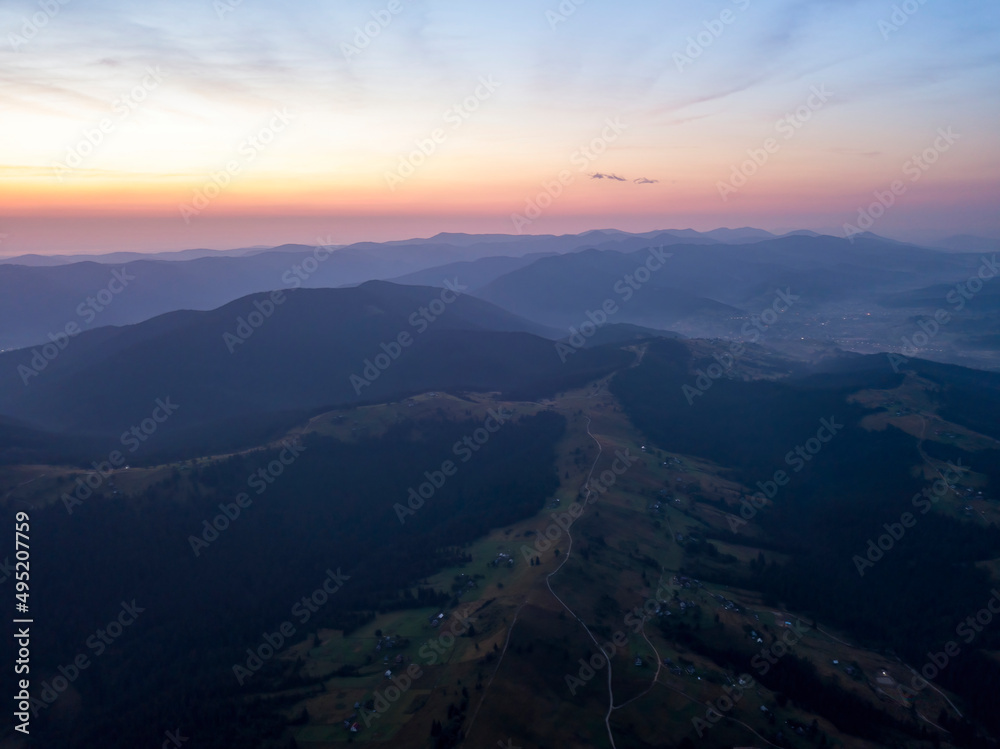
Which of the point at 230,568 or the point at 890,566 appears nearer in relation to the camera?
the point at 890,566

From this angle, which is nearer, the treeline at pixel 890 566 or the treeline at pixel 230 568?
the treeline at pixel 230 568

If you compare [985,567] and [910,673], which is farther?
[985,567]

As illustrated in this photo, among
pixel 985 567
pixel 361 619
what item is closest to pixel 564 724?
pixel 361 619

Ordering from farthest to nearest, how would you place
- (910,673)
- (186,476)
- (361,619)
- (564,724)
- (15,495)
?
(186,476) → (15,495) → (361,619) → (910,673) → (564,724)

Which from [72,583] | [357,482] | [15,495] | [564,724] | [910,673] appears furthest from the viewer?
[357,482]

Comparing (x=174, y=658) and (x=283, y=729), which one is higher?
(x=283, y=729)

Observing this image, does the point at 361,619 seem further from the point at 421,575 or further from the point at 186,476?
the point at 186,476

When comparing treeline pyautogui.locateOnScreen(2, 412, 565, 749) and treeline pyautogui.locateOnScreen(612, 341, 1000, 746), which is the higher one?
treeline pyautogui.locateOnScreen(2, 412, 565, 749)

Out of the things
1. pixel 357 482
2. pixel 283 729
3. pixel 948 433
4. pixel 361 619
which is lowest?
pixel 948 433

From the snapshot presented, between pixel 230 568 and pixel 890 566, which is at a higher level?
pixel 230 568

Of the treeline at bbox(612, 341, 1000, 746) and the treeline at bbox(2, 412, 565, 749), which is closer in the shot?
Result: the treeline at bbox(2, 412, 565, 749)

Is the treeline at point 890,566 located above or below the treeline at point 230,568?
below
